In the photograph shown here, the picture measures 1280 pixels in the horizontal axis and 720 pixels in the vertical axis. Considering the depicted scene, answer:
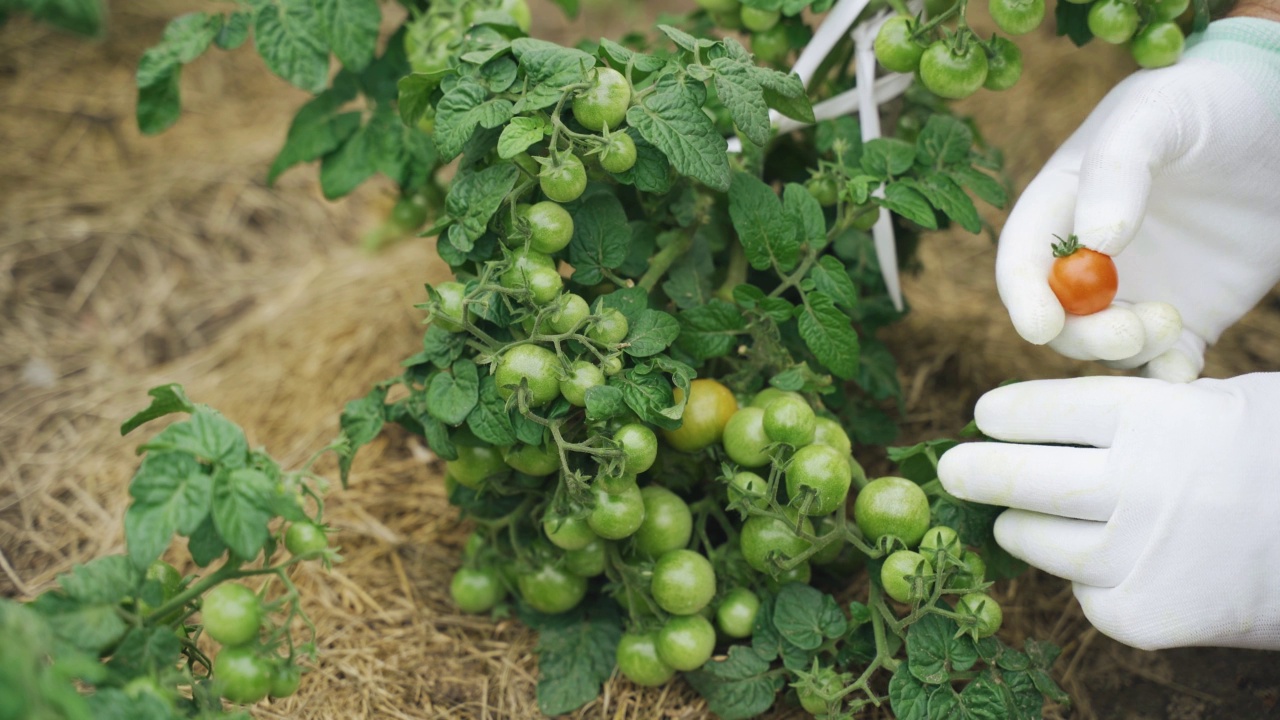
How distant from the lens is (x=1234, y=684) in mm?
1627

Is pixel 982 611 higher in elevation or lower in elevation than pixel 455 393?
lower

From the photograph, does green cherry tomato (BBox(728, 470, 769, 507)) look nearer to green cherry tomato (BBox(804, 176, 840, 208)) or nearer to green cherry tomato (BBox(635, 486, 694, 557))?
green cherry tomato (BBox(635, 486, 694, 557))

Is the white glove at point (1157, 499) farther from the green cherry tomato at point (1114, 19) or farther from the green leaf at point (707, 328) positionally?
the green cherry tomato at point (1114, 19)

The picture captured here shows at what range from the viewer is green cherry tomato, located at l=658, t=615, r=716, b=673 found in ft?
4.84

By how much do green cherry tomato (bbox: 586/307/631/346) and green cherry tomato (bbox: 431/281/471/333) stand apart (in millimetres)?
197

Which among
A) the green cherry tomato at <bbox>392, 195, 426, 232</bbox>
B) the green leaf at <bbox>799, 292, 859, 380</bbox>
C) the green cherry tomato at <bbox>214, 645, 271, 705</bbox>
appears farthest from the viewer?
the green cherry tomato at <bbox>392, 195, 426, 232</bbox>

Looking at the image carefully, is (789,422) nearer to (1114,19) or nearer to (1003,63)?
(1003,63)

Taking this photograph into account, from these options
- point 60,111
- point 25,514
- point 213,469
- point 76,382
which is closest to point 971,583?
point 213,469

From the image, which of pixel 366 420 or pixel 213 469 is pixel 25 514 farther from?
pixel 213 469

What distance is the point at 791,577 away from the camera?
1534 mm

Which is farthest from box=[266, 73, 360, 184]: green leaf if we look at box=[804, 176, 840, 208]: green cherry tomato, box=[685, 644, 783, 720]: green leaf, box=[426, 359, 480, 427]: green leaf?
A: box=[685, 644, 783, 720]: green leaf

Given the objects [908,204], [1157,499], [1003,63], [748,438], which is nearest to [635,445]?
[748,438]

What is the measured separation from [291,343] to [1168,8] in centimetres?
207

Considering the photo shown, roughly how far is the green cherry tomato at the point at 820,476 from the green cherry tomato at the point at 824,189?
0.50 meters
